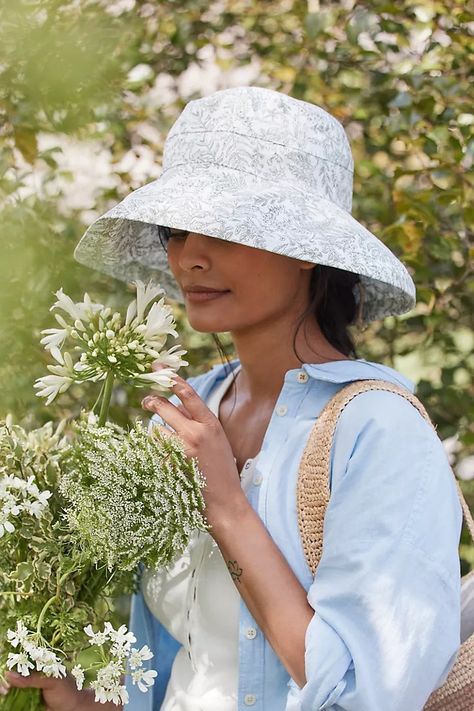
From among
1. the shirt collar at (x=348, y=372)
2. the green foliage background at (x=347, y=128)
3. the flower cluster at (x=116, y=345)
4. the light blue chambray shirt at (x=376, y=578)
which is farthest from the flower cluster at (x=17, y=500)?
the green foliage background at (x=347, y=128)

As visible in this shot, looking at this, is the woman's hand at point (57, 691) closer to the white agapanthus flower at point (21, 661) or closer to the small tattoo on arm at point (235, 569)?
the white agapanthus flower at point (21, 661)

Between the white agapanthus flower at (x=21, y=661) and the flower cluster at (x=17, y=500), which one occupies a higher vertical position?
the flower cluster at (x=17, y=500)

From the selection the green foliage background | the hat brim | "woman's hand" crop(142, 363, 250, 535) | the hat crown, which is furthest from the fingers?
the green foliage background

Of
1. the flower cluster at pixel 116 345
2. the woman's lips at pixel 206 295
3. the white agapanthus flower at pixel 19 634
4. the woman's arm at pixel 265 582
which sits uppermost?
the flower cluster at pixel 116 345

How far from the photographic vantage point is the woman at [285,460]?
→ 1324 mm

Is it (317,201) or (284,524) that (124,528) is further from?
(317,201)

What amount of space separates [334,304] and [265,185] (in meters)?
0.29

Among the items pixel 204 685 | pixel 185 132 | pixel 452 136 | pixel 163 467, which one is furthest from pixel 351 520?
pixel 452 136

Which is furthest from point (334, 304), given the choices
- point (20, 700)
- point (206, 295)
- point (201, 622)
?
point (20, 700)

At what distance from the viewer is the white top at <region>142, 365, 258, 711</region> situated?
4.98 ft

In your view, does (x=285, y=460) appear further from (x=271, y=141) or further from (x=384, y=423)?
(x=271, y=141)

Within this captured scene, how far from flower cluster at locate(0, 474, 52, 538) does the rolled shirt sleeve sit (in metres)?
0.39

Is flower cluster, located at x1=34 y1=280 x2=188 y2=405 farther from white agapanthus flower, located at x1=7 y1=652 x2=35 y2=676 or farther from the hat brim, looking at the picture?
white agapanthus flower, located at x1=7 y1=652 x2=35 y2=676

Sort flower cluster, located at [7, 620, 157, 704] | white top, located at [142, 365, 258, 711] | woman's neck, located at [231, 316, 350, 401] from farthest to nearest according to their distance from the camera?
woman's neck, located at [231, 316, 350, 401] < white top, located at [142, 365, 258, 711] < flower cluster, located at [7, 620, 157, 704]
